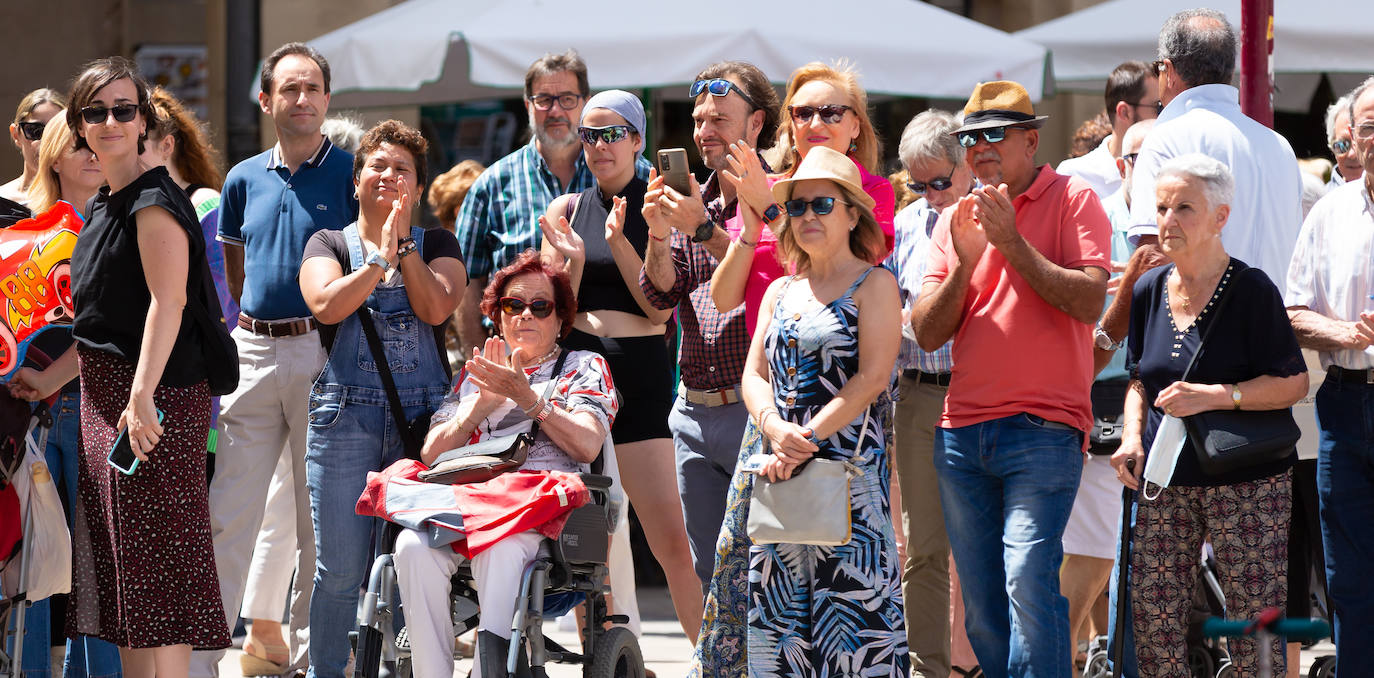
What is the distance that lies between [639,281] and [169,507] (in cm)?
172

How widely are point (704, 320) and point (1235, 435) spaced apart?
1737mm

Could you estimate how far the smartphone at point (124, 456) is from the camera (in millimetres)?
4918

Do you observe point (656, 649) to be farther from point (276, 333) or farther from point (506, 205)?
point (276, 333)

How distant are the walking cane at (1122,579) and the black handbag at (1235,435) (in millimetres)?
265

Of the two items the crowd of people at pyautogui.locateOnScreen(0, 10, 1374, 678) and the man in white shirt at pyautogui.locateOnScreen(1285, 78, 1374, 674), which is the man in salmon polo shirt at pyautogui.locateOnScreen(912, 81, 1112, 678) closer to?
the crowd of people at pyautogui.locateOnScreen(0, 10, 1374, 678)

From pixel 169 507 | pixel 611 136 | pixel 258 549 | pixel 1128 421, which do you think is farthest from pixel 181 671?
→ pixel 1128 421

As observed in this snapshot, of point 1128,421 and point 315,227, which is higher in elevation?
point 315,227

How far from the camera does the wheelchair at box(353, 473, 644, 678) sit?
4.72 metres

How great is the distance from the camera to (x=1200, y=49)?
5145mm

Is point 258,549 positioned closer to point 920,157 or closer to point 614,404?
point 614,404

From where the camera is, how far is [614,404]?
5.17 metres

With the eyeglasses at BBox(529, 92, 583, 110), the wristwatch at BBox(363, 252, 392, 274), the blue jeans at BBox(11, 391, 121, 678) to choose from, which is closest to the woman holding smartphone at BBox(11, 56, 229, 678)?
the blue jeans at BBox(11, 391, 121, 678)

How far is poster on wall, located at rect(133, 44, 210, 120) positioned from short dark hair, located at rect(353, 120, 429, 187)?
27.8 ft

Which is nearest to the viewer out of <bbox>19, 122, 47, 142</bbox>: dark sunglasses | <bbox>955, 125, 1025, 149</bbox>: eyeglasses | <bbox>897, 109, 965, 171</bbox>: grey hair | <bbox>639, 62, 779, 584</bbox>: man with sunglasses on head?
<bbox>955, 125, 1025, 149</bbox>: eyeglasses
